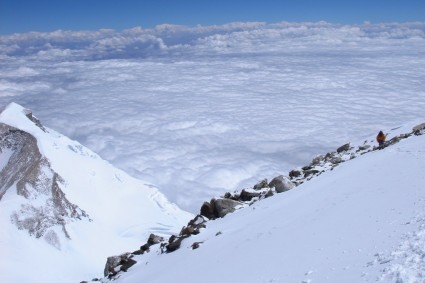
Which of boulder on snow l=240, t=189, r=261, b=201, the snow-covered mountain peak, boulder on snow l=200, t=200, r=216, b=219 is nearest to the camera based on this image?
boulder on snow l=200, t=200, r=216, b=219

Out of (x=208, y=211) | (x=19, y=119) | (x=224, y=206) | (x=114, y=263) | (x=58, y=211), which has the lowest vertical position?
(x=58, y=211)

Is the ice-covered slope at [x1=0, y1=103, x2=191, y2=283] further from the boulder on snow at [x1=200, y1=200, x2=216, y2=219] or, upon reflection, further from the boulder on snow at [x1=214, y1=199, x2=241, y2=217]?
the boulder on snow at [x1=214, y1=199, x2=241, y2=217]

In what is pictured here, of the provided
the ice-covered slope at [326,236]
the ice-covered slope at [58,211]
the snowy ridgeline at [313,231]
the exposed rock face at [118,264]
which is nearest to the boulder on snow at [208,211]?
the snowy ridgeline at [313,231]

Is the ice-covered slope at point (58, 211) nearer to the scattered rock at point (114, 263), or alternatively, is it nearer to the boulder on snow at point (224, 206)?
the scattered rock at point (114, 263)

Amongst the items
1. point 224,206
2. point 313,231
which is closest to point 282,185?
point 224,206

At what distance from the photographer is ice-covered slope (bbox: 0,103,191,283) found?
184 feet

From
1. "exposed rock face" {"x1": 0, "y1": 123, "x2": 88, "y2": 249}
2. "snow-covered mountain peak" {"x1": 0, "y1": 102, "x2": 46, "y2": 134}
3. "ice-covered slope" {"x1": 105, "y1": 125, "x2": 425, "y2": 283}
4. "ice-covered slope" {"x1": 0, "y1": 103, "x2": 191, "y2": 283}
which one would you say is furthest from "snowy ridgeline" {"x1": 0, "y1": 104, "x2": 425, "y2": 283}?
"snow-covered mountain peak" {"x1": 0, "y1": 102, "x2": 46, "y2": 134}

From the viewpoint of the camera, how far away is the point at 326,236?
1106 cm

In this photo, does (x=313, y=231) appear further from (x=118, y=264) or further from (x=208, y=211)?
(x=118, y=264)

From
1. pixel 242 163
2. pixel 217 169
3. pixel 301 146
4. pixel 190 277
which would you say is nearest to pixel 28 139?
pixel 190 277

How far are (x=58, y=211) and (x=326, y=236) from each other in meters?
59.6

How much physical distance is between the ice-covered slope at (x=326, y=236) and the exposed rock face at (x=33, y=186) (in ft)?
158

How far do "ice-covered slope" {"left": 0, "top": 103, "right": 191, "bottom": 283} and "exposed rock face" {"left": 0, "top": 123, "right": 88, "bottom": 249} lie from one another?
13 cm

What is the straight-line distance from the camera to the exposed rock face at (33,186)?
59.4 metres
